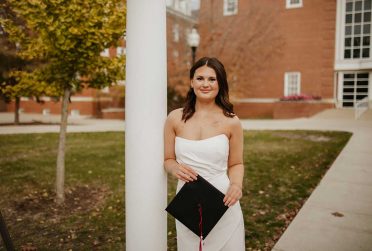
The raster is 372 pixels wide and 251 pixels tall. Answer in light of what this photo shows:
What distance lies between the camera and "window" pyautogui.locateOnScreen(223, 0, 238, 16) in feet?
88.6

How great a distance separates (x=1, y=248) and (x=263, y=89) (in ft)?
82.3

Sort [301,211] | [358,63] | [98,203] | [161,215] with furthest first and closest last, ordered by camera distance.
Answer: [358,63] → [98,203] → [301,211] → [161,215]

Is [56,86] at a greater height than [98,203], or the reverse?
[56,86]

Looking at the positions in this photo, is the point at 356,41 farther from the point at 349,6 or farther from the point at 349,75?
the point at 349,6

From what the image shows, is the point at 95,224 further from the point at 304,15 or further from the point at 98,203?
the point at 304,15

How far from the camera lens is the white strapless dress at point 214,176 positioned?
2252 mm

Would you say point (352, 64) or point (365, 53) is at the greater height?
point (365, 53)

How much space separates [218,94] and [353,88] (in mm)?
26318

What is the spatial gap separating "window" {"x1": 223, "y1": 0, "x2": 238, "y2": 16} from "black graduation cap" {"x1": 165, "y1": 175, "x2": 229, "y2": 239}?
1039 inches

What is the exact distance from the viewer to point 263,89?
27281 mm

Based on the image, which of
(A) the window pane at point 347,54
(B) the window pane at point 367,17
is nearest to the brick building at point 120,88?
(A) the window pane at point 347,54

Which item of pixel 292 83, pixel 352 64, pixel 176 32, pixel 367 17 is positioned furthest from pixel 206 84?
pixel 367 17

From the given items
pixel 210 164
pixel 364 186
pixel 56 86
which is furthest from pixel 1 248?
pixel 364 186

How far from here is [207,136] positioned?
2.28 meters
